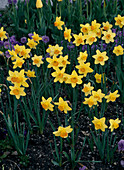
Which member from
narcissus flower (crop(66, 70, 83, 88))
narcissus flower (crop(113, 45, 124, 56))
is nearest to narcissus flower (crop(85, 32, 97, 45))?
narcissus flower (crop(113, 45, 124, 56))

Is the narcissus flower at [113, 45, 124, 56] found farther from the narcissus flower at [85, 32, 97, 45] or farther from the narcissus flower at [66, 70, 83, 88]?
the narcissus flower at [66, 70, 83, 88]

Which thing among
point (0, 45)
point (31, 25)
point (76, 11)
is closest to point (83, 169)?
point (0, 45)

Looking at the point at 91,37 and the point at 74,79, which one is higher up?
the point at 91,37

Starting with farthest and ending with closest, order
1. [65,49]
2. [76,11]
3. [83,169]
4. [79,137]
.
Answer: [76,11]
[65,49]
[79,137]
[83,169]

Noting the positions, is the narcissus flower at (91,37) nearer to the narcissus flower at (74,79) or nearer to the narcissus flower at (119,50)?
the narcissus flower at (119,50)

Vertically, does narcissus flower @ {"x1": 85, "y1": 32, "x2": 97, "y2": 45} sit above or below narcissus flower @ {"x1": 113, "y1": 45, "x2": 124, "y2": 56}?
above

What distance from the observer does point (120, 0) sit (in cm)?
451

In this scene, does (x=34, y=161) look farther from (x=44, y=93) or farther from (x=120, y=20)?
(x=120, y=20)

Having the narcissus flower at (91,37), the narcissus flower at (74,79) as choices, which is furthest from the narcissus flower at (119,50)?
the narcissus flower at (74,79)

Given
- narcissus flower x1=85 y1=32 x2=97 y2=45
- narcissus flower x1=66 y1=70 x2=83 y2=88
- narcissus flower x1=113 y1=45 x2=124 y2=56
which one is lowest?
narcissus flower x1=66 y1=70 x2=83 y2=88

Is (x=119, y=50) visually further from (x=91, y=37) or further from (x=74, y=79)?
(x=74, y=79)

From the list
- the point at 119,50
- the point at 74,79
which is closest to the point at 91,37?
the point at 119,50

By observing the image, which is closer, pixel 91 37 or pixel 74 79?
pixel 74 79

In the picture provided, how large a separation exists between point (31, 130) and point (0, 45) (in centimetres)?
148
